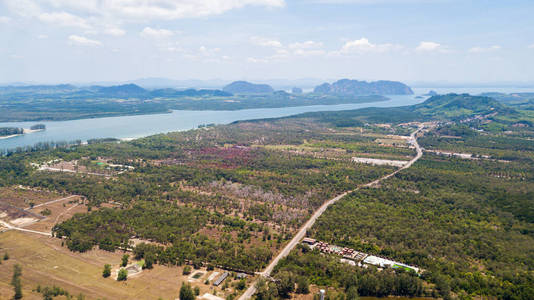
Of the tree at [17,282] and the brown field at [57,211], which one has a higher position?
the brown field at [57,211]

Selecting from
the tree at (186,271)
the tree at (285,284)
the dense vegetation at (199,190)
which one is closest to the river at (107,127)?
the dense vegetation at (199,190)

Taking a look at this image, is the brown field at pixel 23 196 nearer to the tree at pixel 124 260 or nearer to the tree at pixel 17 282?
the tree at pixel 17 282

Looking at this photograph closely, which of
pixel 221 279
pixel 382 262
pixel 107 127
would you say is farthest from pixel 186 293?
pixel 107 127

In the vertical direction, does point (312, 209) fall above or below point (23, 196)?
below

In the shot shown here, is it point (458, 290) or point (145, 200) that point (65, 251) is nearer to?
point (145, 200)

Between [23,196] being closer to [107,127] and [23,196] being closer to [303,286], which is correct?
[303,286]
